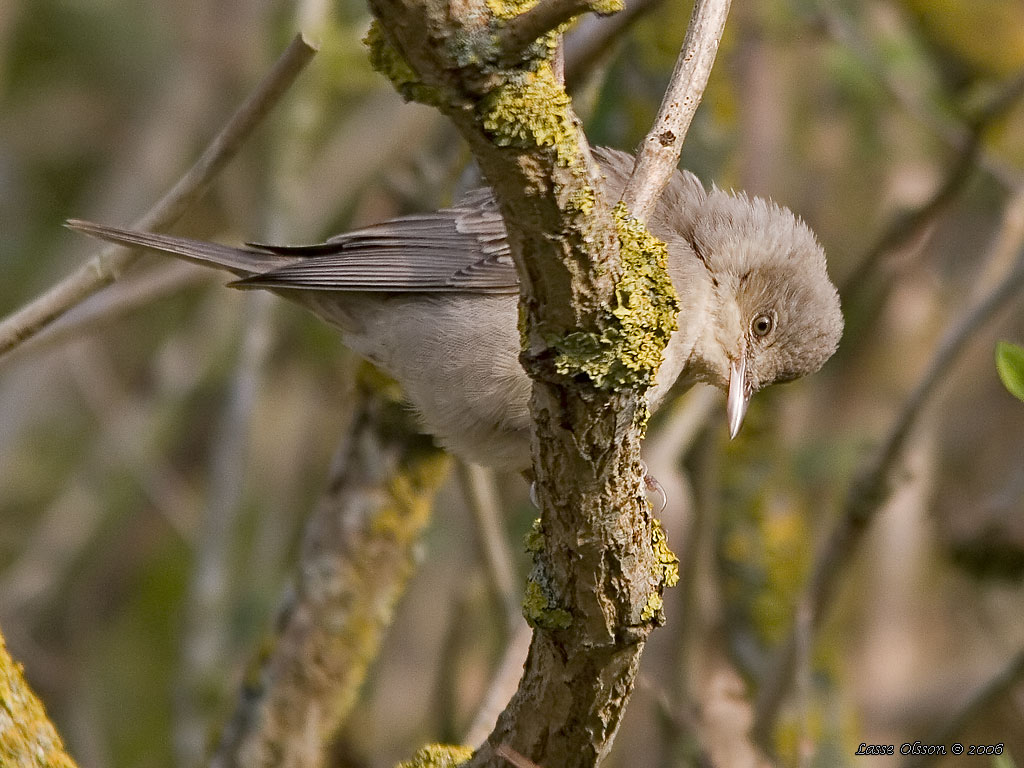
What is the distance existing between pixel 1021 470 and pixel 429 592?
3586 millimetres

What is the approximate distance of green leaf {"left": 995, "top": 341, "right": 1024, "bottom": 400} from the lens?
255 cm

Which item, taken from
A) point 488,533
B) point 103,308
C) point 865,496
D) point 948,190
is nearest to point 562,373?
point 103,308

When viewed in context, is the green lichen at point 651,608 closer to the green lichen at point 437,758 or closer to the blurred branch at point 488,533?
the green lichen at point 437,758

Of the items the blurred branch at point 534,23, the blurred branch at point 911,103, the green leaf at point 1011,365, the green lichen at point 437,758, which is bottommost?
the green lichen at point 437,758

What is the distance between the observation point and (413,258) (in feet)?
14.1

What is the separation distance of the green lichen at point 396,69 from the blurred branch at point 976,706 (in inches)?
139

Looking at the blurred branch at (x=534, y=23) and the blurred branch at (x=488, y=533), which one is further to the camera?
the blurred branch at (x=488, y=533)

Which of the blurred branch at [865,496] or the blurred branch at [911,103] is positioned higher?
the blurred branch at [911,103]

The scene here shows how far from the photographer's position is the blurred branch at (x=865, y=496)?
4367mm

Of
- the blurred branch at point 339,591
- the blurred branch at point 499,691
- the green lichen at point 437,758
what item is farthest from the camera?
the blurred branch at point 339,591

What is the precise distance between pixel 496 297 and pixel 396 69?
7.20ft

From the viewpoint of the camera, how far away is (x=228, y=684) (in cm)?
604

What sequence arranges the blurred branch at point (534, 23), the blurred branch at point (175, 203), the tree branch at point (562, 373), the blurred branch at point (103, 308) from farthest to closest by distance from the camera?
the blurred branch at point (103, 308), the blurred branch at point (175, 203), the tree branch at point (562, 373), the blurred branch at point (534, 23)

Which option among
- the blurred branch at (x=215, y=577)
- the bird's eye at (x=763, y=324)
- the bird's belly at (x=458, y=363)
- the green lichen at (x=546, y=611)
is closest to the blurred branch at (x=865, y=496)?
the bird's eye at (x=763, y=324)
